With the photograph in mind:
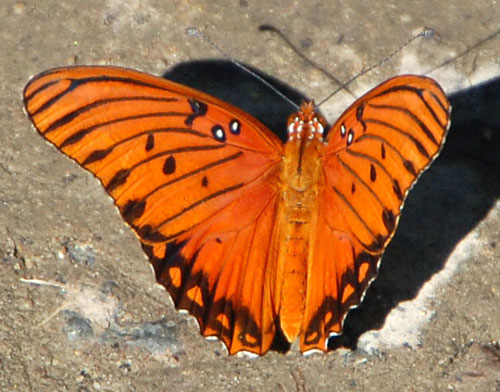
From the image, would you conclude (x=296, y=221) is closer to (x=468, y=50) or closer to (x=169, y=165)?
(x=169, y=165)

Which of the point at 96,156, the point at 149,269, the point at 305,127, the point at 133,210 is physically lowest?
the point at 149,269

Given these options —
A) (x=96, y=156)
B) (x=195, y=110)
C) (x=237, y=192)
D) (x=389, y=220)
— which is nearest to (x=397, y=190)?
(x=389, y=220)

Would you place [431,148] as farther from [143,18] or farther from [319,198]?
[143,18]

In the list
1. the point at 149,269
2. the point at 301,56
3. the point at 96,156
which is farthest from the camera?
the point at 301,56

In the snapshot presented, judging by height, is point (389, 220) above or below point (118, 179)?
above

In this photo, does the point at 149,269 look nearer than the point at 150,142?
No

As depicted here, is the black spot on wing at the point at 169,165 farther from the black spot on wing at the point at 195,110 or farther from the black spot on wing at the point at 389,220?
the black spot on wing at the point at 389,220

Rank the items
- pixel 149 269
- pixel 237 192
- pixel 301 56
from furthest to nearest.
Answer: pixel 301 56 → pixel 149 269 → pixel 237 192
